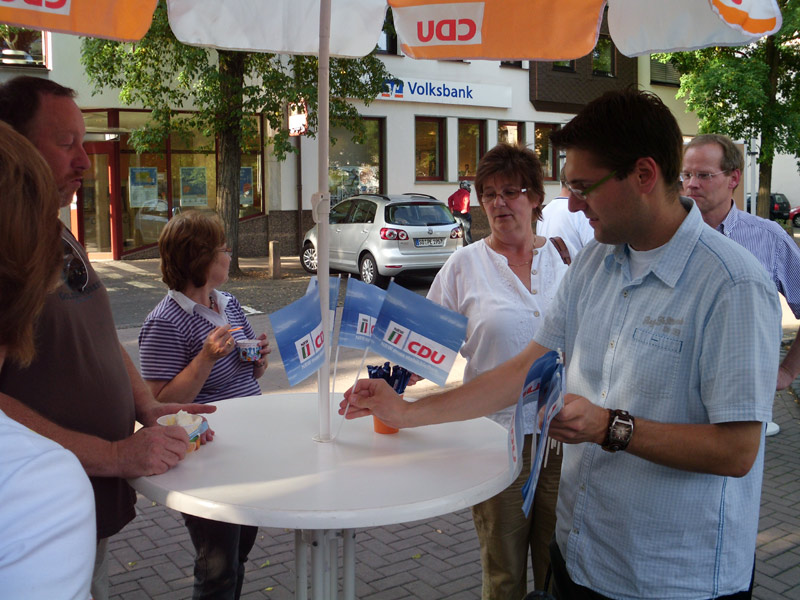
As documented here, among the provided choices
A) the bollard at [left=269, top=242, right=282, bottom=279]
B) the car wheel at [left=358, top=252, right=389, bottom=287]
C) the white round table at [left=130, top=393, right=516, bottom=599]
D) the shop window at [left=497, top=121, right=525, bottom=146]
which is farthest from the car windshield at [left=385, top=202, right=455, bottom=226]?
the white round table at [left=130, top=393, right=516, bottom=599]

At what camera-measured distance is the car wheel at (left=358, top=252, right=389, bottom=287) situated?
46.6ft

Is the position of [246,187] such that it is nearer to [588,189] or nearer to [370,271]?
[370,271]

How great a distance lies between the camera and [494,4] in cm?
306

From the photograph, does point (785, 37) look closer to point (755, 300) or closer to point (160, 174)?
point (160, 174)

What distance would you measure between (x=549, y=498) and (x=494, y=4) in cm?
197

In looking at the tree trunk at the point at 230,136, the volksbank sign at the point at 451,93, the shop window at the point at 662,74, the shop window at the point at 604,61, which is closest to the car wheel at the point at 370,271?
the tree trunk at the point at 230,136

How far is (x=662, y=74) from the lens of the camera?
2831cm

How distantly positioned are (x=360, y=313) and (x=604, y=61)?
87.7ft

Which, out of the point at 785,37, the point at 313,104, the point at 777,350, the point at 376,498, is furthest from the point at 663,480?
the point at 785,37

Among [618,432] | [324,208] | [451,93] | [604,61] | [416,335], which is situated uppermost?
[604,61]

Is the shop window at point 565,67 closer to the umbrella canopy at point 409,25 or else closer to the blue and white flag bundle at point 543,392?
the umbrella canopy at point 409,25

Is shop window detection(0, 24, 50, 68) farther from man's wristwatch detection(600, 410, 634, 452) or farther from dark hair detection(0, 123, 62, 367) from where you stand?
man's wristwatch detection(600, 410, 634, 452)

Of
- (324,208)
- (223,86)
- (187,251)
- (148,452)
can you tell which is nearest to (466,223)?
(223,86)

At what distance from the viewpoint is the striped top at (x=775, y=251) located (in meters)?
4.27
